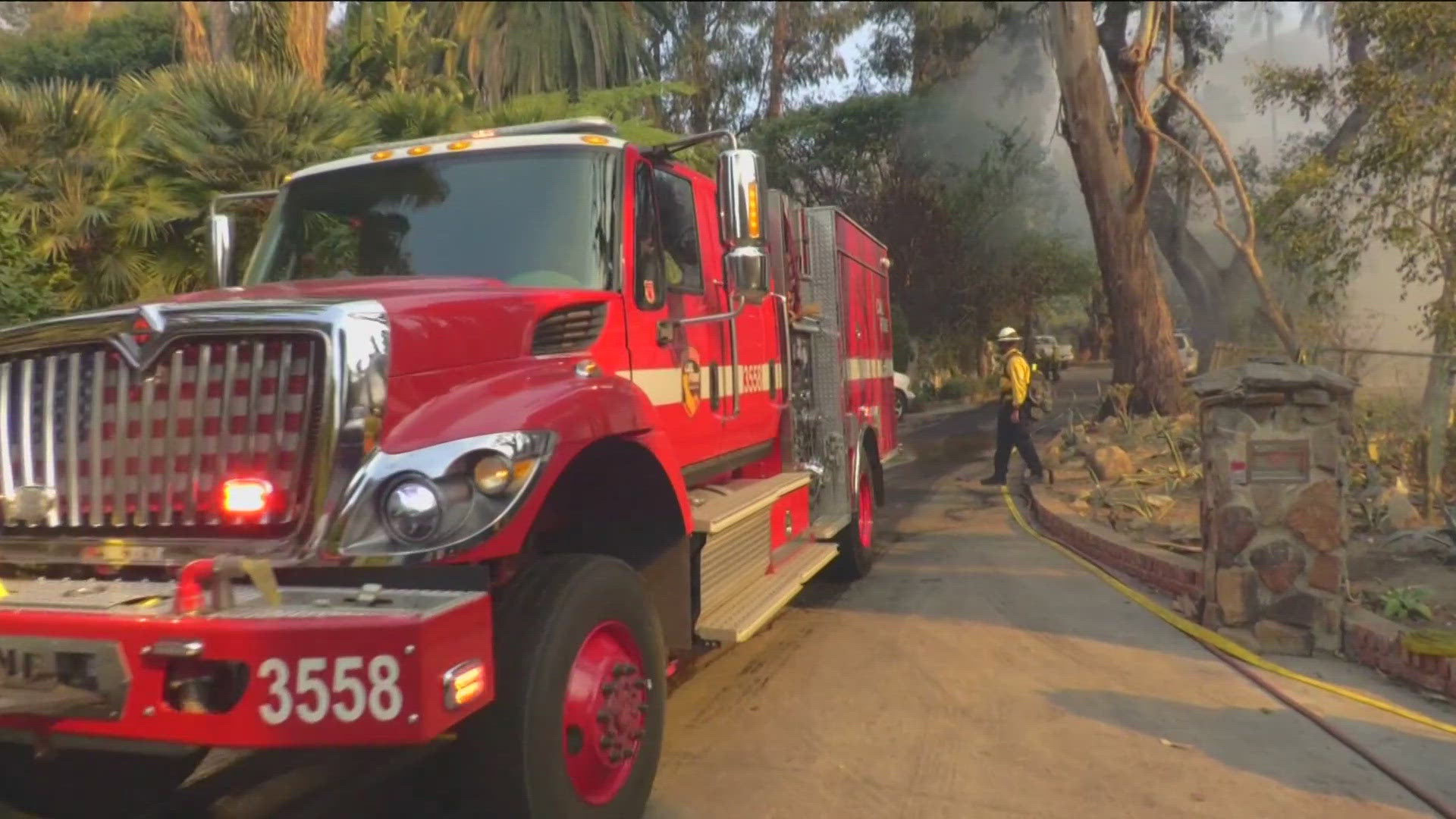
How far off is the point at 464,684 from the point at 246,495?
34.4 inches

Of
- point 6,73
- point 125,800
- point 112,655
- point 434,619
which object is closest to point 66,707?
point 112,655

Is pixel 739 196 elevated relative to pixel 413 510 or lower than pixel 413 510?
elevated

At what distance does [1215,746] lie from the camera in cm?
462

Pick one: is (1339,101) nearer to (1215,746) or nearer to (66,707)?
(1215,746)

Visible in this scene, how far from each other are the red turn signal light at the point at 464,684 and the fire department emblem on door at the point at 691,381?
2115 millimetres

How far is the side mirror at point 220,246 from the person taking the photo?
212 inches

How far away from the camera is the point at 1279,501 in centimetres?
601

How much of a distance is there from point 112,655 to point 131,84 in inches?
365

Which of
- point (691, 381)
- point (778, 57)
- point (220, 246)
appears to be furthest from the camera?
point (778, 57)

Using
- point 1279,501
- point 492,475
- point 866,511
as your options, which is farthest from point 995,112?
point 492,475

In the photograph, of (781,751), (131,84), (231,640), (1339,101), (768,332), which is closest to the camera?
(231,640)

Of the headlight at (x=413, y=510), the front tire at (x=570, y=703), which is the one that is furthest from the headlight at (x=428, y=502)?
the front tire at (x=570, y=703)

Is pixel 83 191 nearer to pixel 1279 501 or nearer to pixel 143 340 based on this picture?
pixel 143 340

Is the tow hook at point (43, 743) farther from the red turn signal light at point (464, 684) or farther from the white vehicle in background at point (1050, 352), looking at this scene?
the white vehicle in background at point (1050, 352)
